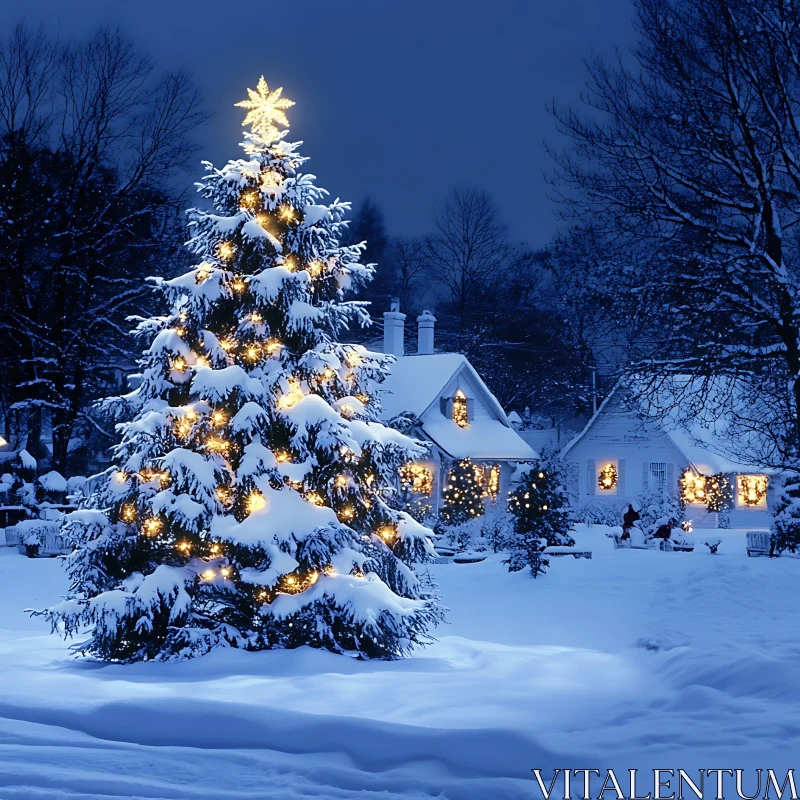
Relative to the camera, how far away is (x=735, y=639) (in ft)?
41.3

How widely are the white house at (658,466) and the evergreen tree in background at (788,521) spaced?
11.2 m

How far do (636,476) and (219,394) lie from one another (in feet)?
109

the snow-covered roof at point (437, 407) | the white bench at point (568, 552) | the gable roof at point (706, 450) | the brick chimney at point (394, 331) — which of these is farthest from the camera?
the brick chimney at point (394, 331)

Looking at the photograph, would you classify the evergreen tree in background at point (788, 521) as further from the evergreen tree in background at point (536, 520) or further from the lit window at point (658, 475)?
the lit window at point (658, 475)

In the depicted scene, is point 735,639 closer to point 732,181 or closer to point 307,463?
point 307,463

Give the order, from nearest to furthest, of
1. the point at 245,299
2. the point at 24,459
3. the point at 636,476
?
1. the point at 245,299
2. the point at 24,459
3. the point at 636,476

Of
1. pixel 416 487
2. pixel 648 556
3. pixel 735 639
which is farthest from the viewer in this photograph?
pixel 416 487

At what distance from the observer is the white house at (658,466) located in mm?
39312

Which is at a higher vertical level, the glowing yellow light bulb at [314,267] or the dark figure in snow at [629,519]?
the glowing yellow light bulb at [314,267]

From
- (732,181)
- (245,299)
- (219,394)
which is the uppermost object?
(732,181)

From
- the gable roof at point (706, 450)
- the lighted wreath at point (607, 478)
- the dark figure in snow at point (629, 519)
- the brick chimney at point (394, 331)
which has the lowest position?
the dark figure in snow at point (629, 519)

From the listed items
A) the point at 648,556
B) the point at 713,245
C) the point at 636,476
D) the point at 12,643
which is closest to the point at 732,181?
the point at 713,245

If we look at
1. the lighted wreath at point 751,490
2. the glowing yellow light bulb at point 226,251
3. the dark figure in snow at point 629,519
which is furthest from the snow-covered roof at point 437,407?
the glowing yellow light bulb at point 226,251

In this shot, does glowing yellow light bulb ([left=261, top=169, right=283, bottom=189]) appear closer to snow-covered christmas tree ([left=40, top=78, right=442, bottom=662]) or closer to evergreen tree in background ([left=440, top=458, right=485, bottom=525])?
snow-covered christmas tree ([left=40, top=78, right=442, bottom=662])
